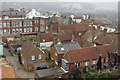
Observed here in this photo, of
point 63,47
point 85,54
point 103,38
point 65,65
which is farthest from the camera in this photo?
point 103,38

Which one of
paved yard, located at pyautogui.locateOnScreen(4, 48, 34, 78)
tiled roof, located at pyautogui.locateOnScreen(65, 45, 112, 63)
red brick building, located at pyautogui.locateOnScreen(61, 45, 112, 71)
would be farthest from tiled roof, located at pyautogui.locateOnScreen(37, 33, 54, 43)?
tiled roof, located at pyautogui.locateOnScreen(65, 45, 112, 63)

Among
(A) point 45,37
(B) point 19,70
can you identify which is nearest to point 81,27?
(A) point 45,37

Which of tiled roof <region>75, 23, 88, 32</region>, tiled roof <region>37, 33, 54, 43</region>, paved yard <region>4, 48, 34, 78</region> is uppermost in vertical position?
tiled roof <region>75, 23, 88, 32</region>

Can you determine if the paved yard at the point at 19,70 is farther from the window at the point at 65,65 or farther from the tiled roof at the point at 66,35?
the tiled roof at the point at 66,35

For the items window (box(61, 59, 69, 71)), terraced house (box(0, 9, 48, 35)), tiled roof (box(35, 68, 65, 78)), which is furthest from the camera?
terraced house (box(0, 9, 48, 35))

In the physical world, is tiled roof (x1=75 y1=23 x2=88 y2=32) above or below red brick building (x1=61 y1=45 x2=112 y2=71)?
above

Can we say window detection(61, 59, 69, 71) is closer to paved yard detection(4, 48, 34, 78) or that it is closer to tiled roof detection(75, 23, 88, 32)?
paved yard detection(4, 48, 34, 78)

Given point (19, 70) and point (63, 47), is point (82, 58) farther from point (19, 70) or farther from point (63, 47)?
point (19, 70)

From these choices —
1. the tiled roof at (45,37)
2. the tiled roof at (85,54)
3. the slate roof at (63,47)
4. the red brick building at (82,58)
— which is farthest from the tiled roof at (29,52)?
the tiled roof at (45,37)
